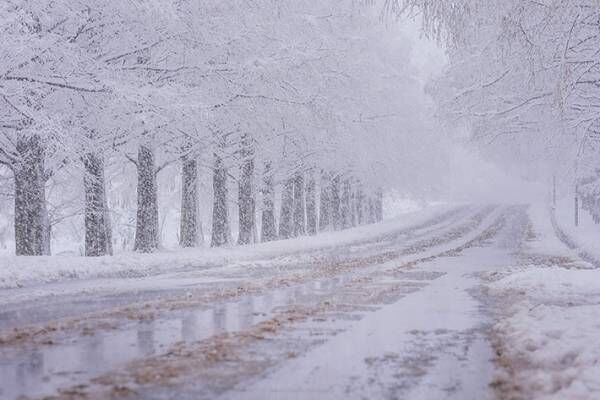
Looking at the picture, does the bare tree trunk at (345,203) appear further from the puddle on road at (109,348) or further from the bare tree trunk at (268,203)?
the puddle on road at (109,348)

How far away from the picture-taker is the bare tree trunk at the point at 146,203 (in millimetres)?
22484

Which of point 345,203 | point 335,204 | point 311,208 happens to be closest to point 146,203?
point 311,208

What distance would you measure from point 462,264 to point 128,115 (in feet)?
28.3

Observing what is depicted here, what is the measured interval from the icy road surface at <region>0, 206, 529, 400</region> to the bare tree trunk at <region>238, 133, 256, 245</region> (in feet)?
47.5

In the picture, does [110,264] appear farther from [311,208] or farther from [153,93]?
[311,208]

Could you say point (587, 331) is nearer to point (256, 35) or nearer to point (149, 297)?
point (149, 297)

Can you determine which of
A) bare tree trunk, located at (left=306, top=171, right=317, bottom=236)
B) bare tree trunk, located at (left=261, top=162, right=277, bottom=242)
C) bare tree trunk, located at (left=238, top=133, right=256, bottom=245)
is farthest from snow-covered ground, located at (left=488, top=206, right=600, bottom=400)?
bare tree trunk, located at (left=306, top=171, right=317, bottom=236)

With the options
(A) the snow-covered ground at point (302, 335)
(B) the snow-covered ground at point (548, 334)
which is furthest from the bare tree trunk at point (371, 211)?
(B) the snow-covered ground at point (548, 334)

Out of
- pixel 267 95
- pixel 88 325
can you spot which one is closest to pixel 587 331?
pixel 88 325

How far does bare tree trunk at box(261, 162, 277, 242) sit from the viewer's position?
3291cm

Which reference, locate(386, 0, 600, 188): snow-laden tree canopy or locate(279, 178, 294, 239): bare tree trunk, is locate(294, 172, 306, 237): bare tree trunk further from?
locate(386, 0, 600, 188): snow-laden tree canopy

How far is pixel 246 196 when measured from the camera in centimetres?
3045

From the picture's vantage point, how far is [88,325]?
8.65 meters

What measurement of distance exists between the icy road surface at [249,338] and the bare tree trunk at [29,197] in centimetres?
475
